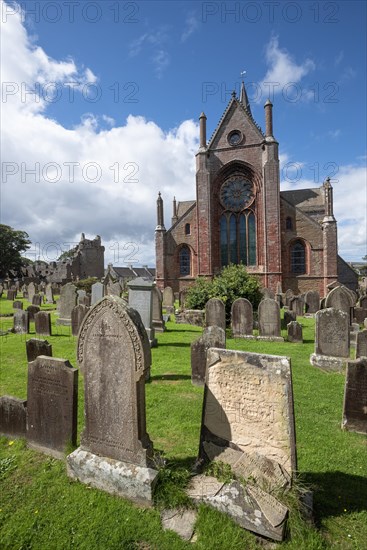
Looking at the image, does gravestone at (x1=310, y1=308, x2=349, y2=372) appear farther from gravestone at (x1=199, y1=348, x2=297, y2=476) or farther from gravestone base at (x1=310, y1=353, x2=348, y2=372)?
A: gravestone at (x1=199, y1=348, x2=297, y2=476)

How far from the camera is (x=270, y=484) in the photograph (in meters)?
2.71

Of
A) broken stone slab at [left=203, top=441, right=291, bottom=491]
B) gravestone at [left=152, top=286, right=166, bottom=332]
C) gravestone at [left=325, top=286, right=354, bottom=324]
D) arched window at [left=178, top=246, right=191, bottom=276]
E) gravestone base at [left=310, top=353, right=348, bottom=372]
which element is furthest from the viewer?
arched window at [left=178, top=246, right=191, bottom=276]

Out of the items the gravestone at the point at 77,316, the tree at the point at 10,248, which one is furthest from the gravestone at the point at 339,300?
the tree at the point at 10,248

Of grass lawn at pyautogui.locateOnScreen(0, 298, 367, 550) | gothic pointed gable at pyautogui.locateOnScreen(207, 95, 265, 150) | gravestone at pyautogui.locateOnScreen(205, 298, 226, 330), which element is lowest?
grass lawn at pyautogui.locateOnScreen(0, 298, 367, 550)

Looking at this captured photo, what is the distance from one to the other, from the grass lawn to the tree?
180ft

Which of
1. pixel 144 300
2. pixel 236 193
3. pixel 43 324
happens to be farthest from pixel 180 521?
pixel 236 193

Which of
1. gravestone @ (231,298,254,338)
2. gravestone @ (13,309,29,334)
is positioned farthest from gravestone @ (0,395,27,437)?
gravestone @ (231,298,254,338)

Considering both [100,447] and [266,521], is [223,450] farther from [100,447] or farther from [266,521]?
[100,447]

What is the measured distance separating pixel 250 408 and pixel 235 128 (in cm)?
2667

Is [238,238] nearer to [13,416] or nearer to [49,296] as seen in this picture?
[49,296]

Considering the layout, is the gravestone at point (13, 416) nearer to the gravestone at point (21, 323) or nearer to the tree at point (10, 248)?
the gravestone at point (21, 323)

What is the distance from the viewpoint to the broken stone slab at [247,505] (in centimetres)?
249

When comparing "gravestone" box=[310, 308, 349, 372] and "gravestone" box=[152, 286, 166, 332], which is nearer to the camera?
"gravestone" box=[310, 308, 349, 372]

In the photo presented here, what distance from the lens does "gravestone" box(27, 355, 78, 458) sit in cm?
374
